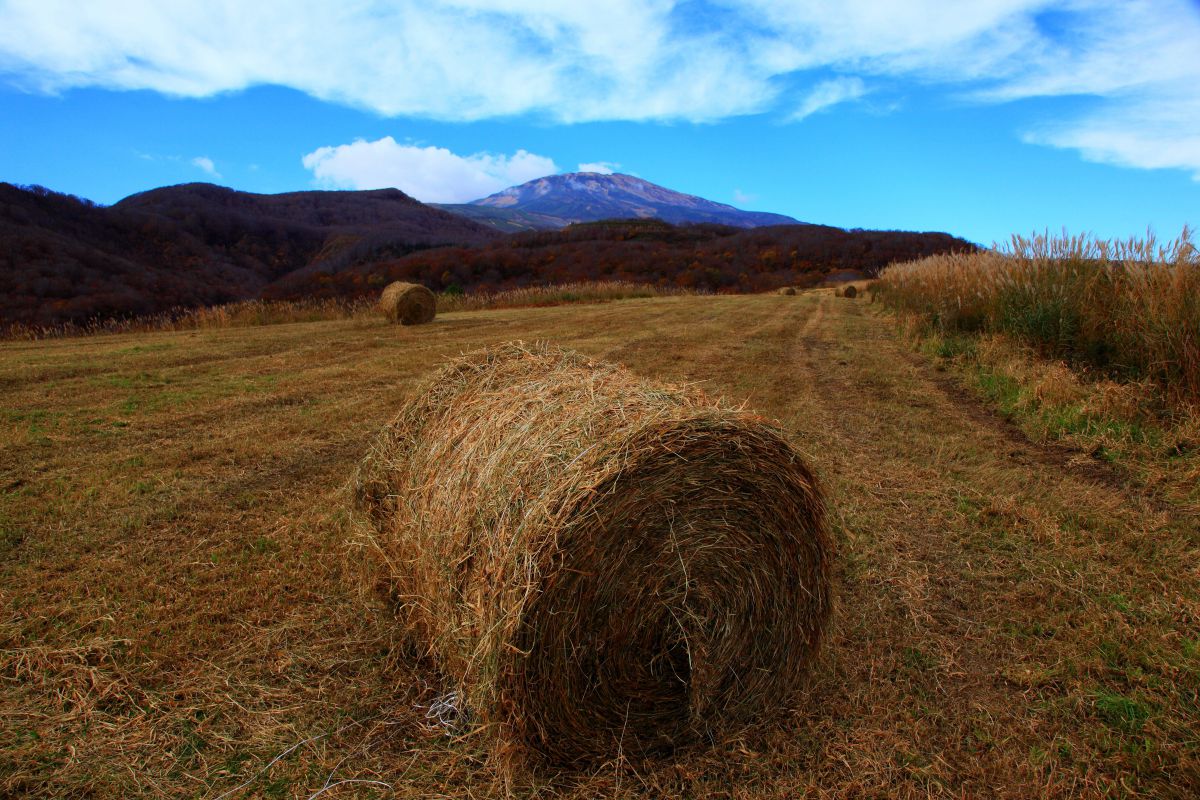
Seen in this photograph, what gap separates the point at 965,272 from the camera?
14.1 meters

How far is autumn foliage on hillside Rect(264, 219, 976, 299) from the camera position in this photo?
5097 cm

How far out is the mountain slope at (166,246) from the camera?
48.7m

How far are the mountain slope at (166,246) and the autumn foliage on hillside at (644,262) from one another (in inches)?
403

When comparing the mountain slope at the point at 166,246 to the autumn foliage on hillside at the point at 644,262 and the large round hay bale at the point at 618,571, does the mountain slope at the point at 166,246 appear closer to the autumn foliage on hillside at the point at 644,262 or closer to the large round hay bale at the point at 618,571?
the autumn foliage on hillside at the point at 644,262

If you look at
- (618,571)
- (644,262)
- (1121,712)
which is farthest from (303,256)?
(1121,712)

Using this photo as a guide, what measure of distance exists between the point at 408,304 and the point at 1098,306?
579 inches

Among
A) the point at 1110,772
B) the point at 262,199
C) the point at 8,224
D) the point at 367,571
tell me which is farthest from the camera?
the point at 262,199

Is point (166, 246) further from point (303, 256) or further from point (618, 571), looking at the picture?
point (618, 571)

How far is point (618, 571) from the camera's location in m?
2.91

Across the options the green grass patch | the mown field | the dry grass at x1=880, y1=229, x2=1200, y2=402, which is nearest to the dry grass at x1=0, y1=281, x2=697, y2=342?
the mown field

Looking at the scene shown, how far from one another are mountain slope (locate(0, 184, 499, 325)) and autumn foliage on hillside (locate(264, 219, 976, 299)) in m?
10.2

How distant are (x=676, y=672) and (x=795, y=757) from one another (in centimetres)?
60

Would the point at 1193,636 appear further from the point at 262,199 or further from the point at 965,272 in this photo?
the point at 262,199

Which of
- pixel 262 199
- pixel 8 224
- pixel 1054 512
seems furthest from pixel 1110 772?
pixel 262 199
